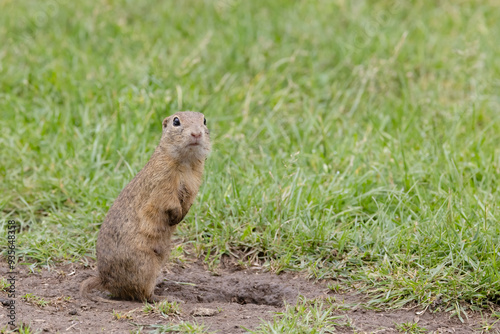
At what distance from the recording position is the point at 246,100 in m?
6.50

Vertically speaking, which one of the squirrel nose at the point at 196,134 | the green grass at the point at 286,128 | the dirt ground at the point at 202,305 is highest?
the squirrel nose at the point at 196,134

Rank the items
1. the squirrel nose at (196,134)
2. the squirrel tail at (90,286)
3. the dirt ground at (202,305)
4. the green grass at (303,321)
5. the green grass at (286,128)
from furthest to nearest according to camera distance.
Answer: the green grass at (286,128), the squirrel tail at (90,286), the squirrel nose at (196,134), the dirt ground at (202,305), the green grass at (303,321)

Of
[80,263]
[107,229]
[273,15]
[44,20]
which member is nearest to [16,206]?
[80,263]

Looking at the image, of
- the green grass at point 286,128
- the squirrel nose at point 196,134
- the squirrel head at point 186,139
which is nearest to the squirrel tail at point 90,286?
the green grass at point 286,128

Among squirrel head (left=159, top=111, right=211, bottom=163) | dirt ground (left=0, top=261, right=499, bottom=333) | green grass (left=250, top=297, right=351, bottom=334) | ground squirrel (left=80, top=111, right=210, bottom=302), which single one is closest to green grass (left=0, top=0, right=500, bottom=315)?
dirt ground (left=0, top=261, right=499, bottom=333)

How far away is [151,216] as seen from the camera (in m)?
4.05

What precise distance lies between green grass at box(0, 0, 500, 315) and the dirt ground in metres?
0.13

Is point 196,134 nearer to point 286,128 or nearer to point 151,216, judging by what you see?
point 151,216

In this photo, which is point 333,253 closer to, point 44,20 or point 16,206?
point 16,206

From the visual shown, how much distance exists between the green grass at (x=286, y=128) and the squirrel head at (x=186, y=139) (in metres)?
0.83

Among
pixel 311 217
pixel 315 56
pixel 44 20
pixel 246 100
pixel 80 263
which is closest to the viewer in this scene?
pixel 80 263

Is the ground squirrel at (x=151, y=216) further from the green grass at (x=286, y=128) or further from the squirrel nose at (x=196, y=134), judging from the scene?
the green grass at (x=286, y=128)

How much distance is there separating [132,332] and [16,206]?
2.06 m

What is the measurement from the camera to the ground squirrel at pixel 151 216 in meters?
4.04
